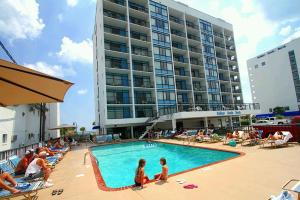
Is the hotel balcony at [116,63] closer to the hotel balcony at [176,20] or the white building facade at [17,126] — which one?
the white building facade at [17,126]

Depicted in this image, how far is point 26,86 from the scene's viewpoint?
468cm

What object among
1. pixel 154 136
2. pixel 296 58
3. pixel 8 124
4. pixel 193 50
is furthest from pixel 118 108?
pixel 296 58

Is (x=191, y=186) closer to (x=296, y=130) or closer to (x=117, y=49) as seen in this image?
(x=296, y=130)

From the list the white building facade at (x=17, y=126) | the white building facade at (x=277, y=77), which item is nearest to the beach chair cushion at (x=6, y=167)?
the white building facade at (x=17, y=126)

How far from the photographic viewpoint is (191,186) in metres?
5.53

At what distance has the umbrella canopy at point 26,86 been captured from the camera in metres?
3.96

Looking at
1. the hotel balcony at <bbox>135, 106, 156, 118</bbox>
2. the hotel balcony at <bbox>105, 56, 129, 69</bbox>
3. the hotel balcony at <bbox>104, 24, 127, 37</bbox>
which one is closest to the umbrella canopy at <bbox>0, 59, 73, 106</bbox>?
the hotel balcony at <bbox>105, 56, 129, 69</bbox>

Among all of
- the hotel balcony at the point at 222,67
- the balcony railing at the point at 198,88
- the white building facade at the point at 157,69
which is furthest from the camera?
the hotel balcony at the point at 222,67

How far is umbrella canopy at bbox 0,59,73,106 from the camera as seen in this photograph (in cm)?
396

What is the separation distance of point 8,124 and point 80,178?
15.3 meters

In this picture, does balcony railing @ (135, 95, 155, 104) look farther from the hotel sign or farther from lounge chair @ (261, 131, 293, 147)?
lounge chair @ (261, 131, 293, 147)

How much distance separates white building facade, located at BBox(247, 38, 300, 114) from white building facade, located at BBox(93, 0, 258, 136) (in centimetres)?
3316

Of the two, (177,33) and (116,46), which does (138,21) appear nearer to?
(116,46)

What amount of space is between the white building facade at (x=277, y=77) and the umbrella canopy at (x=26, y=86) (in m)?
75.9
